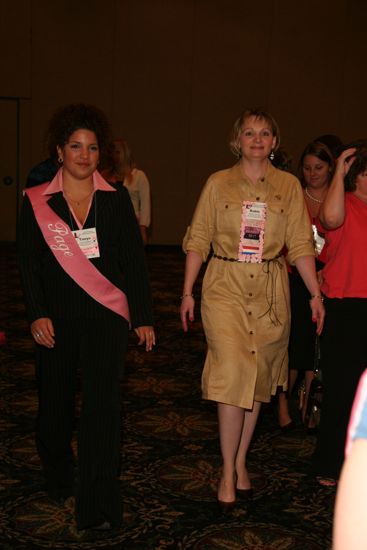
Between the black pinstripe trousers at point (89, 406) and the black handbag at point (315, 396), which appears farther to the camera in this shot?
the black handbag at point (315, 396)

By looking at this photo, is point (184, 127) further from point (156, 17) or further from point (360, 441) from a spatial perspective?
point (360, 441)

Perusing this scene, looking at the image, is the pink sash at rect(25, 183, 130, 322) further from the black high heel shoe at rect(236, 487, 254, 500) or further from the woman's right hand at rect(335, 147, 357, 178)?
the woman's right hand at rect(335, 147, 357, 178)

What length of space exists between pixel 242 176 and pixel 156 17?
32.8 ft

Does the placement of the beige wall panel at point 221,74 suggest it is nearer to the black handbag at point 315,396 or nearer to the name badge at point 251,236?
the black handbag at point 315,396

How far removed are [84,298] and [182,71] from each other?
34.4 ft

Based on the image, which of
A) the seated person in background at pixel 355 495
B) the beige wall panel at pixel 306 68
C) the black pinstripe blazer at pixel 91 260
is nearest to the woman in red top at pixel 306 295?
the black pinstripe blazer at pixel 91 260

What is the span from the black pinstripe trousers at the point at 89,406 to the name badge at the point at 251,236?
64 cm

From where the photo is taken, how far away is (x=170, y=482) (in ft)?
12.5

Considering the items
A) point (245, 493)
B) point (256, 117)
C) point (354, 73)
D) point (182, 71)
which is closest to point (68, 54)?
point (182, 71)

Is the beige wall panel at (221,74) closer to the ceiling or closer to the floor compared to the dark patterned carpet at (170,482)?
closer to the ceiling

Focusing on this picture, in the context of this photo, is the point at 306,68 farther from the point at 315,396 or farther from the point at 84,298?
the point at 84,298

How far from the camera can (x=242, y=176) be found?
12.1ft

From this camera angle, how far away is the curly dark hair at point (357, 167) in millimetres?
3686

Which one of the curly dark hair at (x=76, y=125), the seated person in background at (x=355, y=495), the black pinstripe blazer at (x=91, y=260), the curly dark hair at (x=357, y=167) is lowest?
the black pinstripe blazer at (x=91, y=260)
